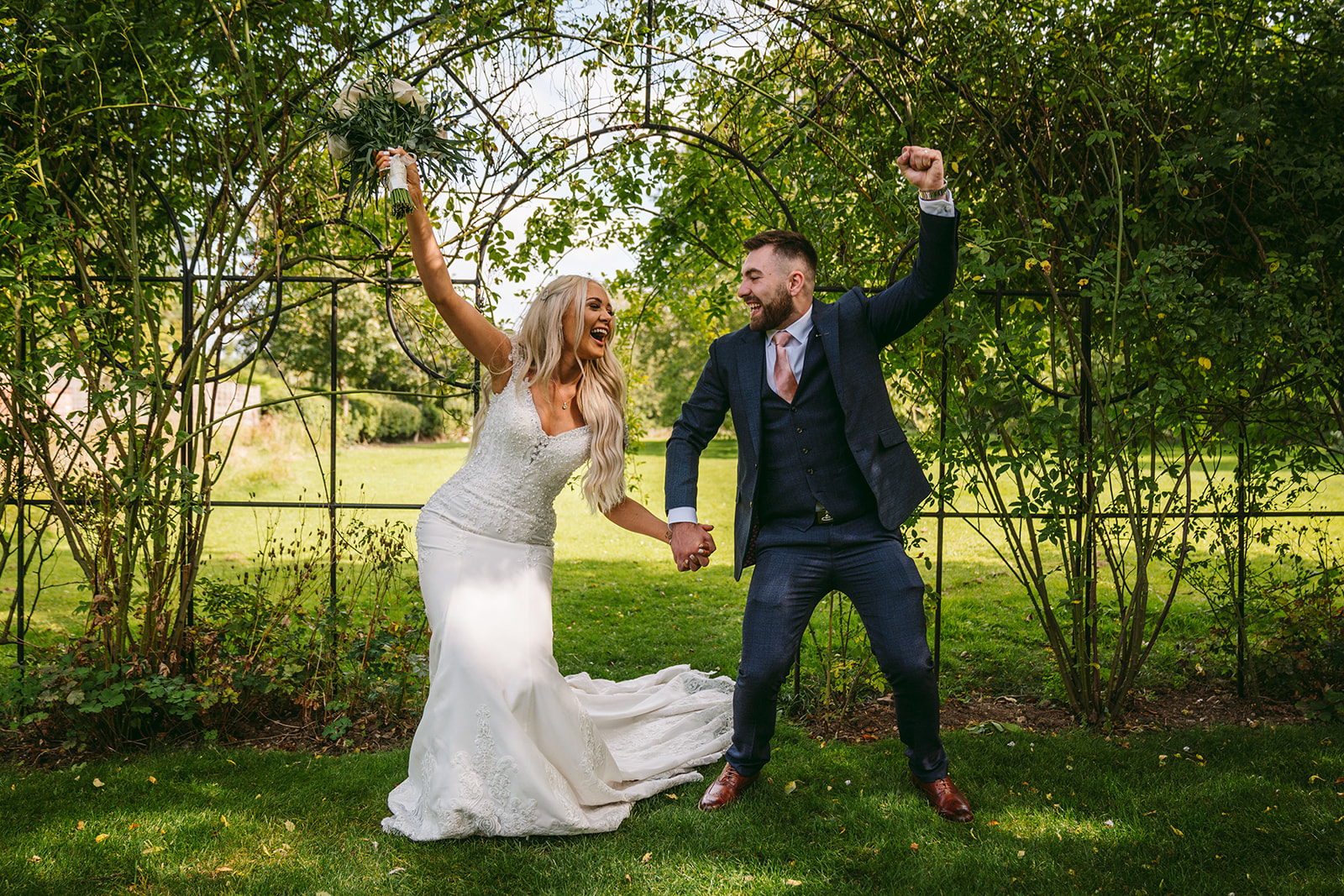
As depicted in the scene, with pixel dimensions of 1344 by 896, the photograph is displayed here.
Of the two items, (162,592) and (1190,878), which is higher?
(162,592)

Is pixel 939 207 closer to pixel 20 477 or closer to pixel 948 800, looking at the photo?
pixel 948 800

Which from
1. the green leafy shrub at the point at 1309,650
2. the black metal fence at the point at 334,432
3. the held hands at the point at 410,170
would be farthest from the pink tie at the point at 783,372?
the green leafy shrub at the point at 1309,650

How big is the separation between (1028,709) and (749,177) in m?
3.03

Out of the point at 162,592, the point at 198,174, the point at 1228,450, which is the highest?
the point at 198,174

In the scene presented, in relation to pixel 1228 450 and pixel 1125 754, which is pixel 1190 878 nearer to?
pixel 1125 754

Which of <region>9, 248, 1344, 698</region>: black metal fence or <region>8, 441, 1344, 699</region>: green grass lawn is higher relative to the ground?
<region>9, 248, 1344, 698</region>: black metal fence

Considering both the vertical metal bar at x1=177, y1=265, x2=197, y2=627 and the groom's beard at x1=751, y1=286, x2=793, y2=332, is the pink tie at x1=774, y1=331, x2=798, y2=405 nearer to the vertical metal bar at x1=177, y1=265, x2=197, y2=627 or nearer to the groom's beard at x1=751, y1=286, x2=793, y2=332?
the groom's beard at x1=751, y1=286, x2=793, y2=332

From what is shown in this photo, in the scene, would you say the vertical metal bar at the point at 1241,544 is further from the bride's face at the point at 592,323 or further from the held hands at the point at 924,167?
the bride's face at the point at 592,323

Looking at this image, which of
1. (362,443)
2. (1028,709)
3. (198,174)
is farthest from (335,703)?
(362,443)

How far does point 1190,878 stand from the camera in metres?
2.51

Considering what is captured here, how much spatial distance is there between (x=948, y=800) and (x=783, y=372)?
5.18ft

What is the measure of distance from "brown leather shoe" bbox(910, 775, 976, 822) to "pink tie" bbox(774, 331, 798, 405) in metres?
1.43

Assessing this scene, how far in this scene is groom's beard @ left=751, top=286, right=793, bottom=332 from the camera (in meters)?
3.04

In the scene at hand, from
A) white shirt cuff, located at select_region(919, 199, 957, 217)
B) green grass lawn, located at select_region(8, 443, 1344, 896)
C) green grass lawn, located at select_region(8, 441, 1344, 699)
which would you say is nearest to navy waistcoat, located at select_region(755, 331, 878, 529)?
white shirt cuff, located at select_region(919, 199, 957, 217)
